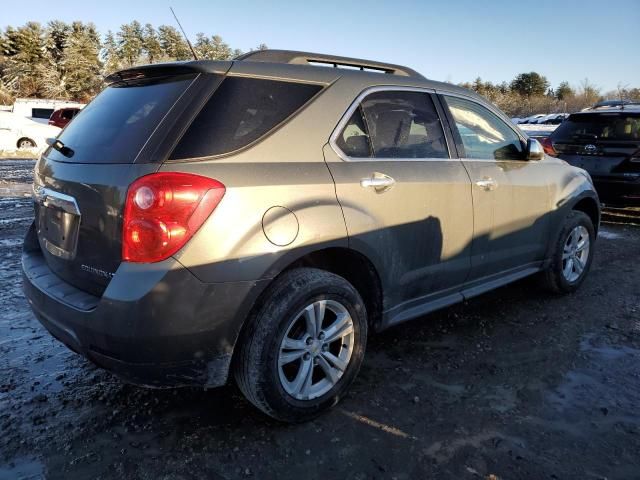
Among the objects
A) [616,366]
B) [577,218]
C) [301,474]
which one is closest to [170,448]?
[301,474]

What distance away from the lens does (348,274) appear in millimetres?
2859

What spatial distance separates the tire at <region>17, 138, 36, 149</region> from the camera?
1811 centimetres

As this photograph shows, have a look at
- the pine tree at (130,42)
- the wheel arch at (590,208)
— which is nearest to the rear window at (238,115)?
the wheel arch at (590,208)

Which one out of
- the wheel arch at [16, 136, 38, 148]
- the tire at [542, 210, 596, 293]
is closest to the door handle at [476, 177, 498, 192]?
the tire at [542, 210, 596, 293]

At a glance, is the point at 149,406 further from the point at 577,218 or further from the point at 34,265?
the point at 577,218

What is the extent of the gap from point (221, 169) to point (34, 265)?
1.33 meters

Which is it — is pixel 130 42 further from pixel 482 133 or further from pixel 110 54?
pixel 482 133

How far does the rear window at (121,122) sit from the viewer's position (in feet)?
7.60

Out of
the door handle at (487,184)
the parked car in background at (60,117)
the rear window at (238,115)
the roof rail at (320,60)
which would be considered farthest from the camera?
the parked car in background at (60,117)

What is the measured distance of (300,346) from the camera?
8.20ft

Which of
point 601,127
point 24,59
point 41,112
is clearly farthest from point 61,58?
point 601,127

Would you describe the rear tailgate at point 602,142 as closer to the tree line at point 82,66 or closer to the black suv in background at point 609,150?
the black suv in background at point 609,150

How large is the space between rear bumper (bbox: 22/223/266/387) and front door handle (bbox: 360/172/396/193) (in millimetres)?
829

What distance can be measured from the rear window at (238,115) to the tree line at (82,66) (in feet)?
145
